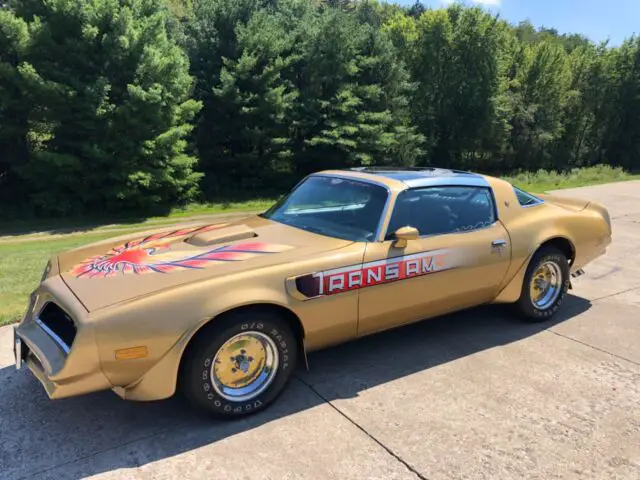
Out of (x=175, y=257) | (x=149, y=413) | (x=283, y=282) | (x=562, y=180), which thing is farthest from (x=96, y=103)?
(x=562, y=180)

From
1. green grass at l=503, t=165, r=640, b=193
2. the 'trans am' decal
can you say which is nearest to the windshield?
the 'trans am' decal

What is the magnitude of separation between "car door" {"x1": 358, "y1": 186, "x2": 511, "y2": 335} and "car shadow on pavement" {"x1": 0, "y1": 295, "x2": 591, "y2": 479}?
368 millimetres

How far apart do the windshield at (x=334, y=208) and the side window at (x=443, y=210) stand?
178 millimetres

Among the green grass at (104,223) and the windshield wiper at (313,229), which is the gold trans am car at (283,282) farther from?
the green grass at (104,223)

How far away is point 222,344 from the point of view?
10.2 ft

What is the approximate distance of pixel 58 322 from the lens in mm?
3229

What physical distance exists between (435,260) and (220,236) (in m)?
1.66

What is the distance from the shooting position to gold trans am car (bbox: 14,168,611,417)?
292 centimetres

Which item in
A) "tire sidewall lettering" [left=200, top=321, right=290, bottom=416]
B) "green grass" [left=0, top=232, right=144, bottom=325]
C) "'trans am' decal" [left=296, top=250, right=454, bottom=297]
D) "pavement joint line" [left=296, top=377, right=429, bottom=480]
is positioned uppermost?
"'trans am' decal" [left=296, top=250, right=454, bottom=297]

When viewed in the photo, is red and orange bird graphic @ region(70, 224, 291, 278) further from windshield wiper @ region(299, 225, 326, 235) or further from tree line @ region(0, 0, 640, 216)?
tree line @ region(0, 0, 640, 216)

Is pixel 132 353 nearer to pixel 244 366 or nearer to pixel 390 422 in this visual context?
pixel 244 366

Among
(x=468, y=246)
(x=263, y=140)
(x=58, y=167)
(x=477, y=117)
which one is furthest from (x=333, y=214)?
(x=477, y=117)

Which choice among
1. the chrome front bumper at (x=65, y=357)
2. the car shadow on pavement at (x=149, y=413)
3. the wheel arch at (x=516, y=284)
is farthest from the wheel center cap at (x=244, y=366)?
the wheel arch at (x=516, y=284)

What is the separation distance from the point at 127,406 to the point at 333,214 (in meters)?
2.07
